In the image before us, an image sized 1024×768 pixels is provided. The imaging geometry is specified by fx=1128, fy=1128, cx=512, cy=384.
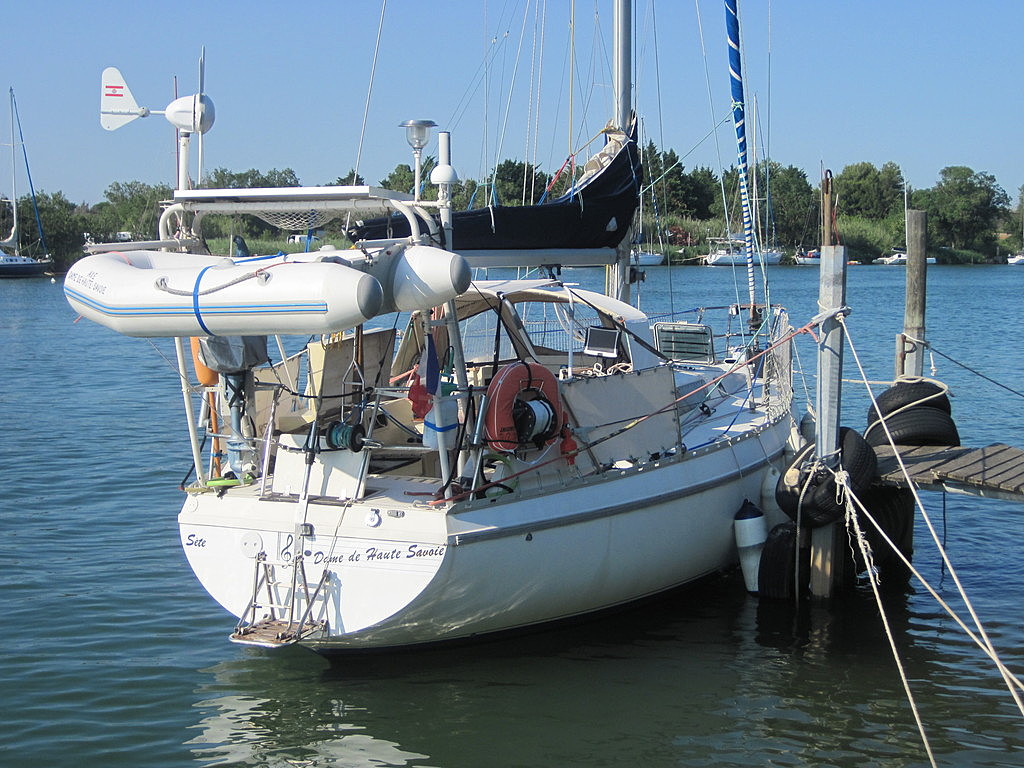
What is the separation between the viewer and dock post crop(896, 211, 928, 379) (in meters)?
12.8

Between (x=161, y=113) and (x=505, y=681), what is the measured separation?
492 cm

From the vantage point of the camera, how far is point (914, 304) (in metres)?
13.1

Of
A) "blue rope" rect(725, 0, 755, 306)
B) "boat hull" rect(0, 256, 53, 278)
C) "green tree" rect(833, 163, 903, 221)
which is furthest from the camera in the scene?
"green tree" rect(833, 163, 903, 221)

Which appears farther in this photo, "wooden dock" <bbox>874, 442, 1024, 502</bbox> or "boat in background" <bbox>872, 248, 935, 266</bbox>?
"boat in background" <bbox>872, 248, 935, 266</bbox>

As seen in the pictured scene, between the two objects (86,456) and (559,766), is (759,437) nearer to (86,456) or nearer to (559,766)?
(559,766)

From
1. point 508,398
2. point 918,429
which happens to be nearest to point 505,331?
point 508,398

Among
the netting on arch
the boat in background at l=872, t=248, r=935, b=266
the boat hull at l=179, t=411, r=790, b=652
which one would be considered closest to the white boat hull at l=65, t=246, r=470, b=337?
the netting on arch

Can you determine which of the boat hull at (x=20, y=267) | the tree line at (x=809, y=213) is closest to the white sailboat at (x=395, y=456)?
the tree line at (x=809, y=213)

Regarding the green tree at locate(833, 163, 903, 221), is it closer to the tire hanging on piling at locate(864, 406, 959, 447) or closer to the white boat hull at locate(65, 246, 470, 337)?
the tire hanging on piling at locate(864, 406, 959, 447)

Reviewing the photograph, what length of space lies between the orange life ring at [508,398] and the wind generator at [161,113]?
2721 mm

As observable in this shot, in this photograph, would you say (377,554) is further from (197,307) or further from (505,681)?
(197,307)

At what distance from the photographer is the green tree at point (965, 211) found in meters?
100

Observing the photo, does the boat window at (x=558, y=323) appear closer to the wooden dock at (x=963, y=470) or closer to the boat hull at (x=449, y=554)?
the boat hull at (x=449, y=554)

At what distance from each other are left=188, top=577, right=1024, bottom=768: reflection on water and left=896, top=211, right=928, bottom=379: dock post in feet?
13.2
